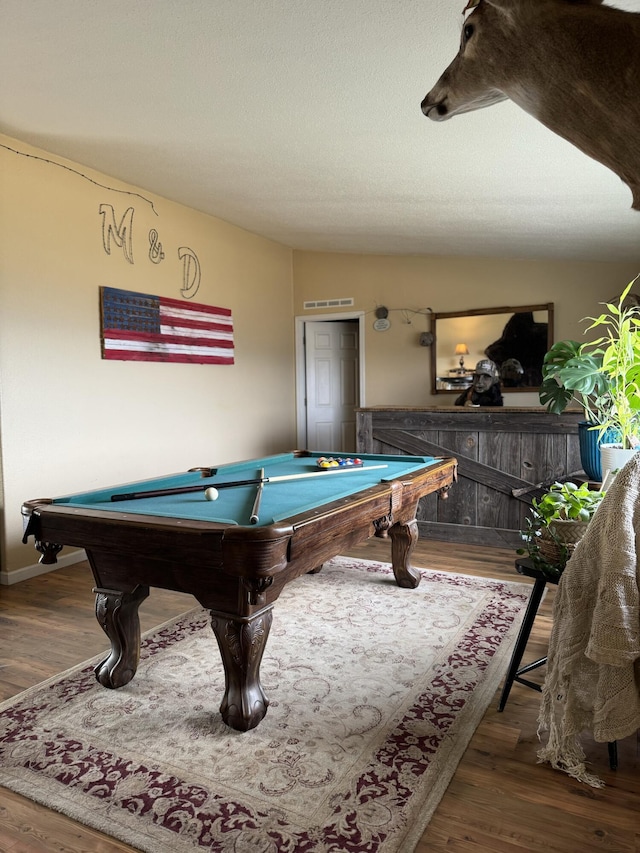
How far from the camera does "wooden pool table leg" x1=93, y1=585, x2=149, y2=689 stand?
2338 millimetres

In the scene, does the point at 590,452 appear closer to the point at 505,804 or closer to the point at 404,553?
the point at 404,553

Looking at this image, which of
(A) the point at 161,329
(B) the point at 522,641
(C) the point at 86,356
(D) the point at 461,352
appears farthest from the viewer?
(D) the point at 461,352

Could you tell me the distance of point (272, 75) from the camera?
2619mm

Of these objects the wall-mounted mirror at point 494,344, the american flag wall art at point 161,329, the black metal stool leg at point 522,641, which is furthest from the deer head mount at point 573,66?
the wall-mounted mirror at point 494,344

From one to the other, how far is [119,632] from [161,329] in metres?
2.97

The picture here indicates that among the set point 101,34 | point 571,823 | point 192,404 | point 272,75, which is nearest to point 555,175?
point 272,75

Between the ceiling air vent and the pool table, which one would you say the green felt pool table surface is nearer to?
the pool table

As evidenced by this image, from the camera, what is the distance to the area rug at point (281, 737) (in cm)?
161

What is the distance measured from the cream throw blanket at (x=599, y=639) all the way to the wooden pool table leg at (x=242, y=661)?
3.06ft

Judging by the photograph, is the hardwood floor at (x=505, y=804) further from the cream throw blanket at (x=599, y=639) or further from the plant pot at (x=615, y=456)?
the plant pot at (x=615, y=456)

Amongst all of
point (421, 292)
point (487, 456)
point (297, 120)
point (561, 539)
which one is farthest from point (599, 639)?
point (421, 292)

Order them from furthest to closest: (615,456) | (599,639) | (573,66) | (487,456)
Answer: (487,456)
(615,456)
(599,639)
(573,66)

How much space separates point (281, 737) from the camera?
79.7 inches

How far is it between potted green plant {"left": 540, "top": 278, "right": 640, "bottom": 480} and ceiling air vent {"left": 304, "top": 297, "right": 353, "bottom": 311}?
9.14 ft
